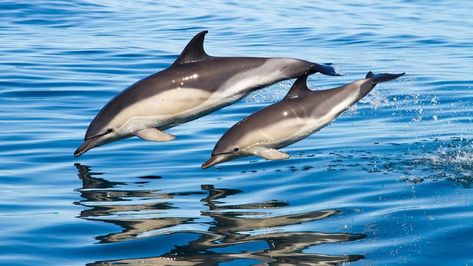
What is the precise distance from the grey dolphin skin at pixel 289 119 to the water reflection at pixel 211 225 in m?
0.46

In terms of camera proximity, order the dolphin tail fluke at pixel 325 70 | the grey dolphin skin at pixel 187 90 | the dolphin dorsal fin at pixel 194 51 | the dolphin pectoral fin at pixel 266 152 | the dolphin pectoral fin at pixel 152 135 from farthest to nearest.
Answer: the dolphin pectoral fin at pixel 152 135
the dolphin pectoral fin at pixel 266 152
the dolphin dorsal fin at pixel 194 51
the grey dolphin skin at pixel 187 90
the dolphin tail fluke at pixel 325 70

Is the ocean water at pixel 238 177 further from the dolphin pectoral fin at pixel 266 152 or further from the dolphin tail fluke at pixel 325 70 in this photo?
the dolphin tail fluke at pixel 325 70

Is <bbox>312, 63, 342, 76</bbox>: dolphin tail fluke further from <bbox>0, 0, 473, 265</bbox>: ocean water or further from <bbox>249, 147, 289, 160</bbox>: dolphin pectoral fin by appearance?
<bbox>0, 0, 473, 265</bbox>: ocean water

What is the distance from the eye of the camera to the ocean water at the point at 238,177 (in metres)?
7.46

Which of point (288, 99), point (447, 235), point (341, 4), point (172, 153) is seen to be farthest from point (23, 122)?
point (341, 4)

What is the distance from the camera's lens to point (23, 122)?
13453 millimetres

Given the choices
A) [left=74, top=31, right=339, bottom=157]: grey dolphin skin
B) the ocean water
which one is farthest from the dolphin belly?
the ocean water

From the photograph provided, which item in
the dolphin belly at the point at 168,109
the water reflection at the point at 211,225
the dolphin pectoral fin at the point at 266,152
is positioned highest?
the dolphin belly at the point at 168,109

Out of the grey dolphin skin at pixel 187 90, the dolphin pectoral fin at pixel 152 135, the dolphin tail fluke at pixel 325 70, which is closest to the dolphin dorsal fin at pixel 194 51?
the grey dolphin skin at pixel 187 90

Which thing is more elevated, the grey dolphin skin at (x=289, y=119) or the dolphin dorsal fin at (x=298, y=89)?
the dolphin dorsal fin at (x=298, y=89)

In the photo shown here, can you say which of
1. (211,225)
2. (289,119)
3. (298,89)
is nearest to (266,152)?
(289,119)

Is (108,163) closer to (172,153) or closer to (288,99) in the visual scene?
(172,153)

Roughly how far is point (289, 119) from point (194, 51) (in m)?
1.05

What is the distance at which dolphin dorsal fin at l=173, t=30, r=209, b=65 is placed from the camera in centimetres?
924
